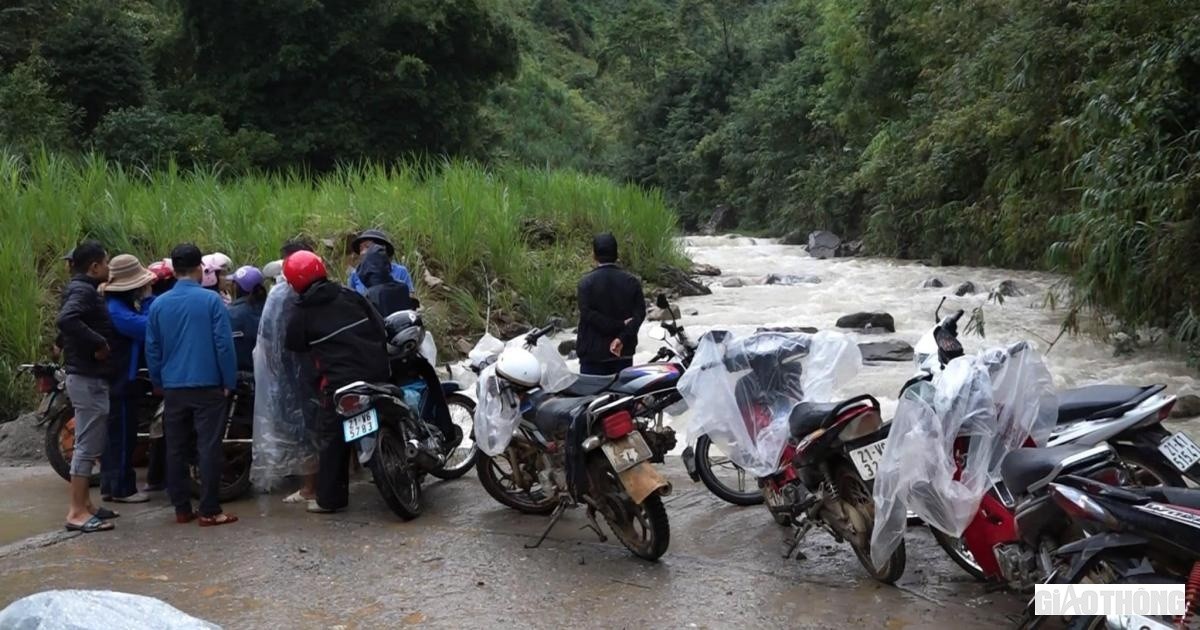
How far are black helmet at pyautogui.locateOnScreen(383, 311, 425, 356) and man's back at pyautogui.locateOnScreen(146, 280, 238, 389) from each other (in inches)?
38.2

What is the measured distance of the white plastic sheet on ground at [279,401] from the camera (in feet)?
21.3

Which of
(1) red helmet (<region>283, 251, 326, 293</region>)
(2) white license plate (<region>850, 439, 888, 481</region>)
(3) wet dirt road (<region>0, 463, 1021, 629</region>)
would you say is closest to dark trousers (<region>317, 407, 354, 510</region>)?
(3) wet dirt road (<region>0, 463, 1021, 629</region>)

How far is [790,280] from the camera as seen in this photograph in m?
20.5

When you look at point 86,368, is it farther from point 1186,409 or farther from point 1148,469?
point 1186,409

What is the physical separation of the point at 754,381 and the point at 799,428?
21.8 inches

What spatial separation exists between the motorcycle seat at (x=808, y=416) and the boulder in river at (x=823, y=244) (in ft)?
77.1

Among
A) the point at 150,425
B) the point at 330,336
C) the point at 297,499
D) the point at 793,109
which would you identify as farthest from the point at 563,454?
the point at 793,109

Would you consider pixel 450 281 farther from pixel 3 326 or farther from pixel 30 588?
pixel 30 588

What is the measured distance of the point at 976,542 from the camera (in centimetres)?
435

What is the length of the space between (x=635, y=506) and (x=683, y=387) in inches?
27.2

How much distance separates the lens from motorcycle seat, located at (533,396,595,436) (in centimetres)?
546

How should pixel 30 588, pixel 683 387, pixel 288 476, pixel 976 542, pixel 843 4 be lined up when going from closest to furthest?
pixel 976 542 → pixel 30 588 → pixel 683 387 → pixel 288 476 → pixel 843 4

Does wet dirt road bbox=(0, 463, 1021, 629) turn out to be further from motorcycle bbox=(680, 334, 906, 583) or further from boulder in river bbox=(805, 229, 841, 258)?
boulder in river bbox=(805, 229, 841, 258)

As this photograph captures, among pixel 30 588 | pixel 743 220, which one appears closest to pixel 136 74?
pixel 30 588
